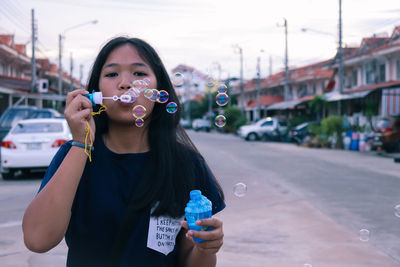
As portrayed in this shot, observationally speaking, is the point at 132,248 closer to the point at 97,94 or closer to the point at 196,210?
the point at 196,210

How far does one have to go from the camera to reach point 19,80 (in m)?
35.0

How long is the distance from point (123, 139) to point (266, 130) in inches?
1176

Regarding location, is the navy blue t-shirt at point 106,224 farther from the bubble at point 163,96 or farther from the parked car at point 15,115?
the parked car at point 15,115

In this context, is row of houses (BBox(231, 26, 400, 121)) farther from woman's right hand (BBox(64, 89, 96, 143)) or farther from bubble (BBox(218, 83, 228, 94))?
woman's right hand (BBox(64, 89, 96, 143))

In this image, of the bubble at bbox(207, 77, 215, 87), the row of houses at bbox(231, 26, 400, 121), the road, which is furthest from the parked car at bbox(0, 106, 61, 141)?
the row of houses at bbox(231, 26, 400, 121)

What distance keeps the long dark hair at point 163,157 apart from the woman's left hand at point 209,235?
0.72 ft

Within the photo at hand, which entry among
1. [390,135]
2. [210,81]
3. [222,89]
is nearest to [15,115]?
[210,81]

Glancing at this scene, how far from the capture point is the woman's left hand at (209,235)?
5.08 feet

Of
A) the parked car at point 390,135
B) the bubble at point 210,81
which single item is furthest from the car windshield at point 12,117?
the parked car at point 390,135

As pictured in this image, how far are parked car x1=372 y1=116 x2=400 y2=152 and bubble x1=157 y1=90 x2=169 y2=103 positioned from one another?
60.0ft

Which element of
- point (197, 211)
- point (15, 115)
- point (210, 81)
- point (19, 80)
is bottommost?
point (197, 211)

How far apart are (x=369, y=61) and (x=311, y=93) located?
47.4 feet

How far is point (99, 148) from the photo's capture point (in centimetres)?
188

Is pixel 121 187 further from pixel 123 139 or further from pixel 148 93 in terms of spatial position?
pixel 148 93
